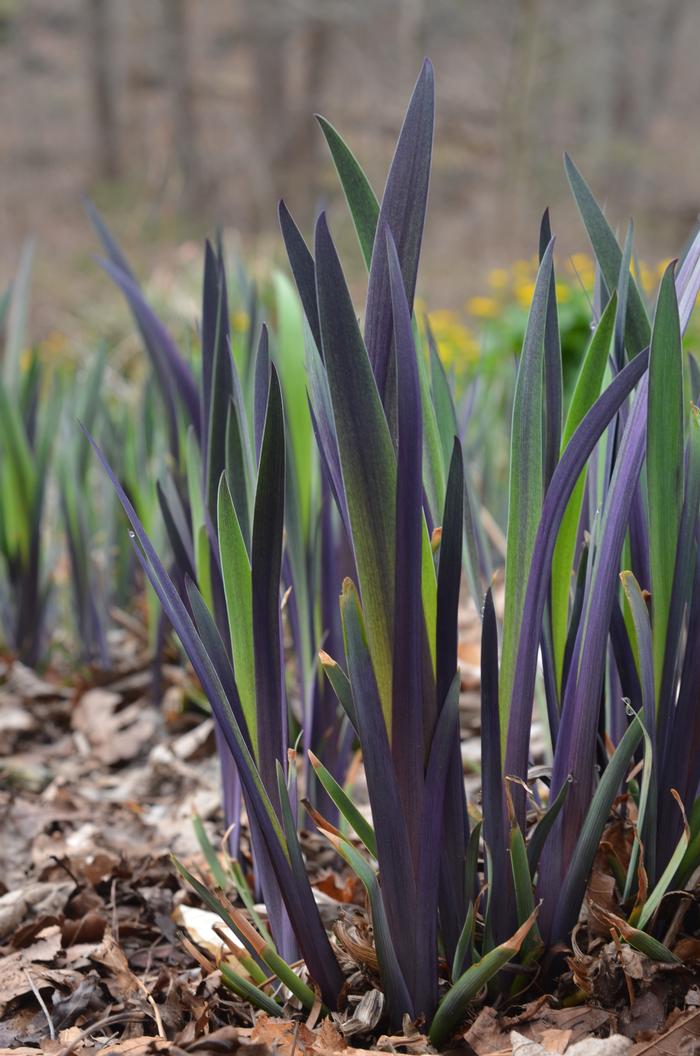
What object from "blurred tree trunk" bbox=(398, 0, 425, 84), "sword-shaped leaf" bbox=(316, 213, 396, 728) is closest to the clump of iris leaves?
"sword-shaped leaf" bbox=(316, 213, 396, 728)

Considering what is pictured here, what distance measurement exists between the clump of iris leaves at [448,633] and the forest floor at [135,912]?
36 millimetres

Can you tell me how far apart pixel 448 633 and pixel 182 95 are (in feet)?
46.9

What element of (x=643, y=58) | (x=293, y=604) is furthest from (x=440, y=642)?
(x=643, y=58)

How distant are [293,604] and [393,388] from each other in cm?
41

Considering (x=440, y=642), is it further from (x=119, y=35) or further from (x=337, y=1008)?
(x=119, y=35)

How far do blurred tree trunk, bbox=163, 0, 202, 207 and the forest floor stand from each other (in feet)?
41.0

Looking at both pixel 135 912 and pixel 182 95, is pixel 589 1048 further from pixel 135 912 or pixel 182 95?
pixel 182 95

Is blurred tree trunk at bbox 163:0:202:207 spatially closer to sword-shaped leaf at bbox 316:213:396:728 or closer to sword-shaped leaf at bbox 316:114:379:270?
sword-shaped leaf at bbox 316:114:379:270

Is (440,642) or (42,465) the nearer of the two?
(440,642)

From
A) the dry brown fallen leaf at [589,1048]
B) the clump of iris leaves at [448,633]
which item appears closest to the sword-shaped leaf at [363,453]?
the clump of iris leaves at [448,633]

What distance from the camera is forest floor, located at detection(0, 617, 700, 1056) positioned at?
0.66 metres

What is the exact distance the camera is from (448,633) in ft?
2.10

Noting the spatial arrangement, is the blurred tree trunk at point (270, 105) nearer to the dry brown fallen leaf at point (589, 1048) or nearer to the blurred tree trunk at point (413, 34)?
the blurred tree trunk at point (413, 34)

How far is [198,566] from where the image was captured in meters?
0.91
